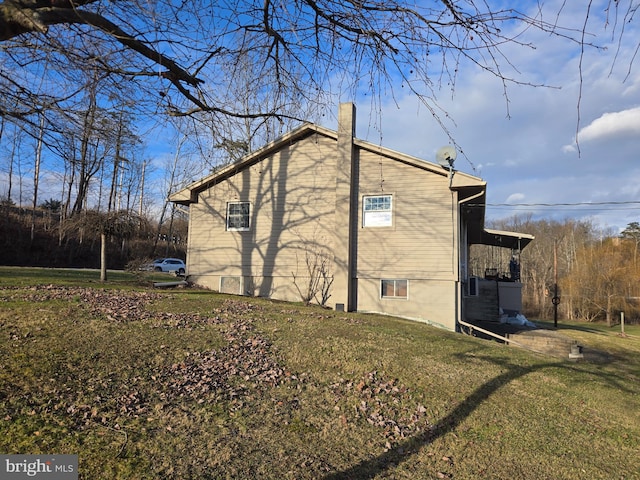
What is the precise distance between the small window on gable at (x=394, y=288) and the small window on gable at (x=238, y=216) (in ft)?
18.5

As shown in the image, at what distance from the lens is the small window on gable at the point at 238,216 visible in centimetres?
1673

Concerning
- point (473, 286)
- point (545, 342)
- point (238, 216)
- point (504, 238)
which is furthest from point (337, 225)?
point (504, 238)

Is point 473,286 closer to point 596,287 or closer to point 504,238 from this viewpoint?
→ point 504,238

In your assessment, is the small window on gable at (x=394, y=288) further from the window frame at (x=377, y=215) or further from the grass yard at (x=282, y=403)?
the grass yard at (x=282, y=403)

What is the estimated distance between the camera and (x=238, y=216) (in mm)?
16828

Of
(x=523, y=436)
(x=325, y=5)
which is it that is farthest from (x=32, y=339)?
(x=523, y=436)

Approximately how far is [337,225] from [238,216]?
4.06m

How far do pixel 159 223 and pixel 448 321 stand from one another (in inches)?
1458

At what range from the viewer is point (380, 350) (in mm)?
8609

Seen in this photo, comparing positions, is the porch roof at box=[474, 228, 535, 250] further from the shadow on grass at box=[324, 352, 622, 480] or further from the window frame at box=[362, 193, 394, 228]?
the shadow on grass at box=[324, 352, 622, 480]

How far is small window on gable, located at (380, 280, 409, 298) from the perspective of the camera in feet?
48.5

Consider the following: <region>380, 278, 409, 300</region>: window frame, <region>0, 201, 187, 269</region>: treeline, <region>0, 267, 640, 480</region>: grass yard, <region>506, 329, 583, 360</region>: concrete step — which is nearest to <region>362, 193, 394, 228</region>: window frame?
<region>380, 278, 409, 300</region>: window frame

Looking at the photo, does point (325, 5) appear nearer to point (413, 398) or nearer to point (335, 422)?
point (335, 422)

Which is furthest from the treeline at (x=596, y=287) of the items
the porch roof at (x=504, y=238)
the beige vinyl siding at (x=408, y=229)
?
the beige vinyl siding at (x=408, y=229)
